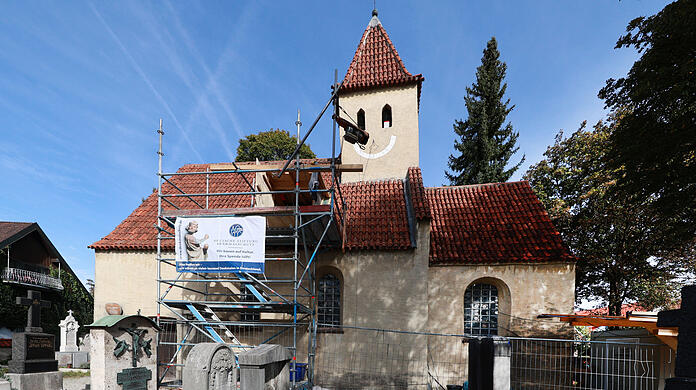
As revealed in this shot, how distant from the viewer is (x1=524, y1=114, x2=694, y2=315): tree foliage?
49.4 feet

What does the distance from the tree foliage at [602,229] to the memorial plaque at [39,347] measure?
64.3 ft

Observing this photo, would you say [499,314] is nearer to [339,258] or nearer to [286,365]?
[339,258]

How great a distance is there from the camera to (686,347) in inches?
111

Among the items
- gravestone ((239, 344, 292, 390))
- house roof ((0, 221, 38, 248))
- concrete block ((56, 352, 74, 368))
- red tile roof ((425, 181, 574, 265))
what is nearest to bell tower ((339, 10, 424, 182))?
red tile roof ((425, 181, 574, 265))

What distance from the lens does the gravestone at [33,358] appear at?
27.6 feet

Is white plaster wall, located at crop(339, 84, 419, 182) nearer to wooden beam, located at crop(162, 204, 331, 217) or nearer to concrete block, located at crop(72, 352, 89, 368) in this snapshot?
wooden beam, located at crop(162, 204, 331, 217)

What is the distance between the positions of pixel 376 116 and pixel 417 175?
3.09 m

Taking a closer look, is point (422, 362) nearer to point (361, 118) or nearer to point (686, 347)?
point (686, 347)

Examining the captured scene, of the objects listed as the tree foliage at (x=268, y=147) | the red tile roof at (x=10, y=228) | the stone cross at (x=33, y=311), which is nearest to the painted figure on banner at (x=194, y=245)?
the stone cross at (x=33, y=311)

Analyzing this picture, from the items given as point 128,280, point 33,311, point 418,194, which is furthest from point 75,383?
point 418,194

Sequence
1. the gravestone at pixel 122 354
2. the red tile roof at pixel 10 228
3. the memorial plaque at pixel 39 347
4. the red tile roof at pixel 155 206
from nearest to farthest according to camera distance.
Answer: the gravestone at pixel 122 354 → the memorial plaque at pixel 39 347 → the red tile roof at pixel 155 206 → the red tile roof at pixel 10 228

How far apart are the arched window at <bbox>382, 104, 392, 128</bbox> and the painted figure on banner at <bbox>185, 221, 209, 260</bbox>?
8.34 meters

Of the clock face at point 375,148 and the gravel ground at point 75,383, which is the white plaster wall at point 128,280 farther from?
the clock face at point 375,148

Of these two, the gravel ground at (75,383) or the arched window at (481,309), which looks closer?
the arched window at (481,309)
